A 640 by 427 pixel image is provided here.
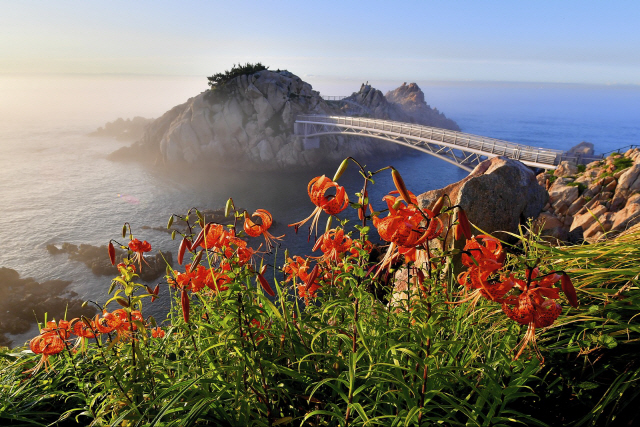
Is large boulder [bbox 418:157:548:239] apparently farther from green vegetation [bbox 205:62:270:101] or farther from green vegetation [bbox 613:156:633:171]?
green vegetation [bbox 205:62:270:101]

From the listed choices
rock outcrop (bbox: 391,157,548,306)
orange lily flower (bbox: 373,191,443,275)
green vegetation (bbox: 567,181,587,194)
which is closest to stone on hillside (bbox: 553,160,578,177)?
green vegetation (bbox: 567,181,587,194)

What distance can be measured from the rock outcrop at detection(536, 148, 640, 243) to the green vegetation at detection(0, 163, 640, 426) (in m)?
9.23

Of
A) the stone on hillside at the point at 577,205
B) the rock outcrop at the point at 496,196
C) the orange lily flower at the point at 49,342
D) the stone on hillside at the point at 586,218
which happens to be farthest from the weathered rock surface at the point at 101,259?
the stone on hillside at the point at 577,205

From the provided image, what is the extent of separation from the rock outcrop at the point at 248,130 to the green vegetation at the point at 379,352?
36861mm

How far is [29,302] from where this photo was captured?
1605 centimetres

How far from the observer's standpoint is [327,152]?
4153cm

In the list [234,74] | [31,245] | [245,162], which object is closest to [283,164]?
[245,162]

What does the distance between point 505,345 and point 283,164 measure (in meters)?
37.4

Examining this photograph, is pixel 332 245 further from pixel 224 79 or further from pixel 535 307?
pixel 224 79

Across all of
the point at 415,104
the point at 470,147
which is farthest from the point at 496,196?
the point at 415,104

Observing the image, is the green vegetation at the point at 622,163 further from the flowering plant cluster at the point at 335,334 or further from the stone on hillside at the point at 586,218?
the flowering plant cluster at the point at 335,334

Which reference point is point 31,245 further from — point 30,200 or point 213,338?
point 213,338

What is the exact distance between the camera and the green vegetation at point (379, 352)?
4.21 feet

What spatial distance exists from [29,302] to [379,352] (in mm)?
20258
